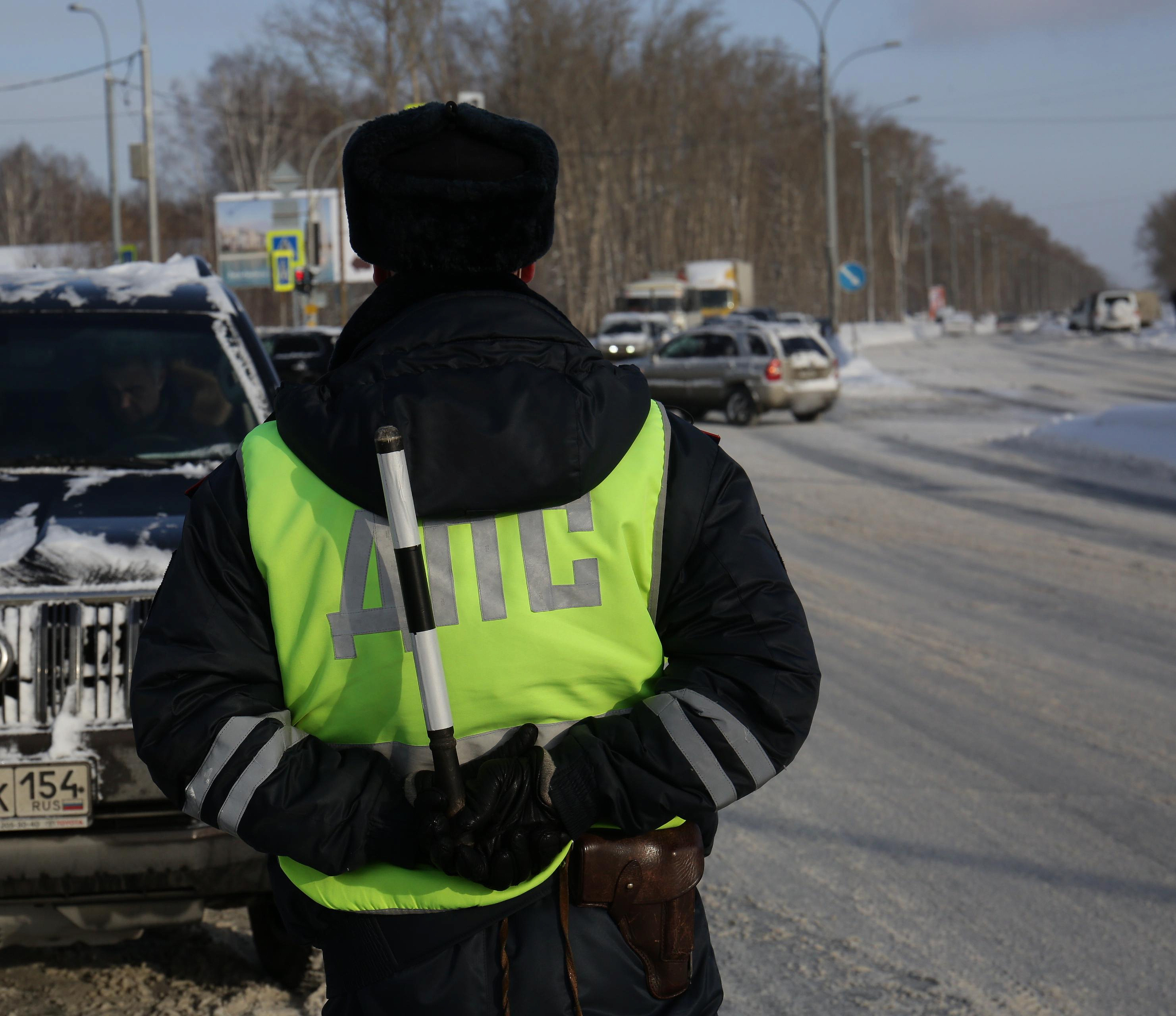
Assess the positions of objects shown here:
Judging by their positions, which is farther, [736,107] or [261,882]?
[736,107]

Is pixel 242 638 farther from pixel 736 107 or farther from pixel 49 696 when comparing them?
pixel 736 107

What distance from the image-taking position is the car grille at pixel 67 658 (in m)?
3.10

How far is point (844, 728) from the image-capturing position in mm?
5879

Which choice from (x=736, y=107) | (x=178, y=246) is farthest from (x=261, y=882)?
(x=736, y=107)

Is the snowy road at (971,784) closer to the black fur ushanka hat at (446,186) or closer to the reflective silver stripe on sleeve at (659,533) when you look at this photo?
the reflective silver stripe on sleeve at (659,533)

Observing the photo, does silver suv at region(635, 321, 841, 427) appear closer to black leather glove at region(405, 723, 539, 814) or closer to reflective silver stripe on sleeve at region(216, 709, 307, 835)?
black leather glove at region(405, 723, 539, 814)

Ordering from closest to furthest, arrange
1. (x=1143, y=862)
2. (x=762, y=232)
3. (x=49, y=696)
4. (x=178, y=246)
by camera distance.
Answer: (x=49, y=696) → (x=1143, y=862) → (x=178, y=246) → (x=762, y=232)

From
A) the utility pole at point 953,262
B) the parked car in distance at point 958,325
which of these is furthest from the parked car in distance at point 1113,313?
the utility pole at point 953,262

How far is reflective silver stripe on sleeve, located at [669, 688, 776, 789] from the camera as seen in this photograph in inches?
69.9

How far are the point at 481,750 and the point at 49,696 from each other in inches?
67.9

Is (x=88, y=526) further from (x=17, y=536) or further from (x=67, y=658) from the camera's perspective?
(x=67, y=658)

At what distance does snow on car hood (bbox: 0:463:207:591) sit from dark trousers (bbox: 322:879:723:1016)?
5.61 ft

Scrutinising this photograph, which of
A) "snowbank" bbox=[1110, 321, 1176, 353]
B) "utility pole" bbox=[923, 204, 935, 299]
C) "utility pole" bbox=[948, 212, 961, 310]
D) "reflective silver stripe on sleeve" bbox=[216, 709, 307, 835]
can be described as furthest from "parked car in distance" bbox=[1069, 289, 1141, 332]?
"reflective silver stripe on sleeve" bbox=[216, 709, 307, 835]

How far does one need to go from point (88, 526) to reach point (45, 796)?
0.71m
